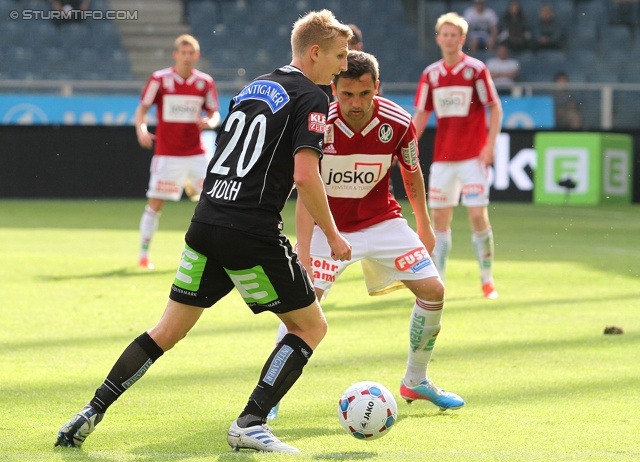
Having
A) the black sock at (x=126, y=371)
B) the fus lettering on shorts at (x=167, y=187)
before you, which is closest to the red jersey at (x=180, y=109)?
the fus lettering on shorts at (x=167, y=187)

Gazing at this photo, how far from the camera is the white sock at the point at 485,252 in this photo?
902cm

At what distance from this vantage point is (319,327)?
14.3ft

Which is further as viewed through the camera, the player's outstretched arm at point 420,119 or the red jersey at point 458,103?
the red jersey at point 458,103

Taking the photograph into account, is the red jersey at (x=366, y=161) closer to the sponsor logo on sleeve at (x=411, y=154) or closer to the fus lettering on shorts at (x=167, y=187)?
the sponsor logo on sleeve at (x=411, y=154)

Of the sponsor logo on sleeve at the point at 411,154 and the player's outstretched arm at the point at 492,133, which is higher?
the sponsor logo on sleeve at the point at 411,154

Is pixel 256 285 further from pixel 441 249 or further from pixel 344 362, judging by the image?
pixel 441 249

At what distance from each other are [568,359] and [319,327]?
8.44 feet

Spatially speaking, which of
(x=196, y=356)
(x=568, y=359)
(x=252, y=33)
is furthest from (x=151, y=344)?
(x=252, y=33)

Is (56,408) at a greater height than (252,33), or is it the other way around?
(252,33)

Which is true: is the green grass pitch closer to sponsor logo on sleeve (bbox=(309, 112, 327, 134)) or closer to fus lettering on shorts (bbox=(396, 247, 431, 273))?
fus lettering on shorts (bbox=(396, 247, 431, 273))

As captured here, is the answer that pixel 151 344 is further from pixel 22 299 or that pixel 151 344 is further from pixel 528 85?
pixel 528 85

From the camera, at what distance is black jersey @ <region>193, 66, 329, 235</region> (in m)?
4.13

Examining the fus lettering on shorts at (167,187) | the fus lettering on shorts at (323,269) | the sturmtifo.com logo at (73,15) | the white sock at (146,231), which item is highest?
the sturmtifo.com logo at (73,15)

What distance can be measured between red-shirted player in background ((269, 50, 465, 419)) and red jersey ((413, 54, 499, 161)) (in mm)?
3905
